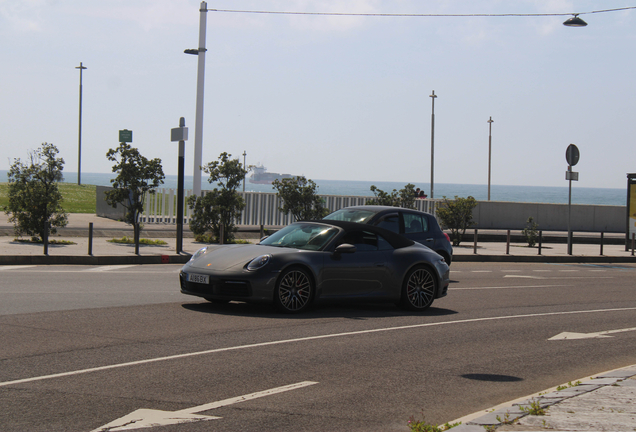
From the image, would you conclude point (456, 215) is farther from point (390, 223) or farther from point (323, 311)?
point (323, 311)

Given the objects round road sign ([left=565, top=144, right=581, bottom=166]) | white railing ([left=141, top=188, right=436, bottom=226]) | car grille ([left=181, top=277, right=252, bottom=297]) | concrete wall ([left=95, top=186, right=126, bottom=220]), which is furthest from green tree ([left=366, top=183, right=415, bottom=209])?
car grille ([left=181, top=277, right=252, bottom=297])

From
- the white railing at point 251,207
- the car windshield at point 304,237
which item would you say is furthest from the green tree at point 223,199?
the car windshield at point 304,237

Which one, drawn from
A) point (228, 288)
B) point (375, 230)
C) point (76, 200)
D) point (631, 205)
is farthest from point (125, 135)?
point (76, 200)

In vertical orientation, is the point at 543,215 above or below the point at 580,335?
above

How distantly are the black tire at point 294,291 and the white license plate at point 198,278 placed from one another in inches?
37.4

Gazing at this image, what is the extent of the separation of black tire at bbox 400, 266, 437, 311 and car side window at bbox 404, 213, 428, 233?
3.86 metres

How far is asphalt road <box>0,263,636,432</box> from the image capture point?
17.5ft

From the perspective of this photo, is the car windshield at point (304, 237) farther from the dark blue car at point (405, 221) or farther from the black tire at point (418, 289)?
the dark blue car at point (405, 221)

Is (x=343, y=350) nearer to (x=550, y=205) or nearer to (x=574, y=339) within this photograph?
(x=574, y=339)

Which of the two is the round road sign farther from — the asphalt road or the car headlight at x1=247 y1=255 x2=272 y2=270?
the car headlight at x1=247 y1=255 x2=272 y2=270

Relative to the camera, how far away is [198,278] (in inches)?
389

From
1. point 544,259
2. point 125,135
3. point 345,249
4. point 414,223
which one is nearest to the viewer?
point 345,249

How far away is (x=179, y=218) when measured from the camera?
19719mm

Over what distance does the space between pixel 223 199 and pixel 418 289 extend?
491 inches
